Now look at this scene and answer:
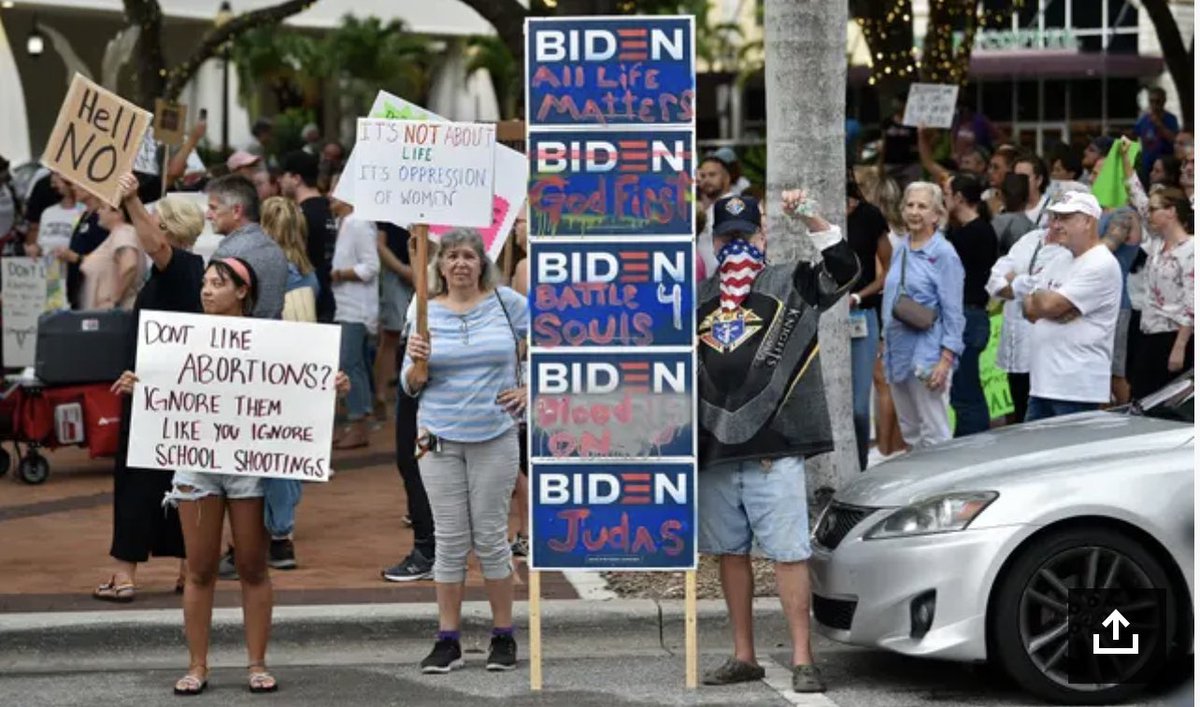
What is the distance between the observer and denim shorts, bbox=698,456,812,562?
8508 mm

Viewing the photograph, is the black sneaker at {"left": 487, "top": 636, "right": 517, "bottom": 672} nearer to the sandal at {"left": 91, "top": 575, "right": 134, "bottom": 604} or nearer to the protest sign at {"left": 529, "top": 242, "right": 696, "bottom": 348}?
the protest sign at {"left": 529, "top": 242, "right": 696, "bottom": 348}

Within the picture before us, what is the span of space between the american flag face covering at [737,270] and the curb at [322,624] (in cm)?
167

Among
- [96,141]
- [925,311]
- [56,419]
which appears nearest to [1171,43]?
[925,311]

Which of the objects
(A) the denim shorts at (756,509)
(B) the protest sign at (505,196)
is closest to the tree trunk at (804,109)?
(B) the protest sign at (505,196)

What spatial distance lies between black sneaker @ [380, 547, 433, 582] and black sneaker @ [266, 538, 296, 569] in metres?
0.58

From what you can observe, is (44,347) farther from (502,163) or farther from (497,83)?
(497,83)

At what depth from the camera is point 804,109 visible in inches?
420

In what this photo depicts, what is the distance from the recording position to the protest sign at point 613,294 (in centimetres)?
861

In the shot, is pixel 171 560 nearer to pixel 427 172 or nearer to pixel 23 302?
pixel 427 172

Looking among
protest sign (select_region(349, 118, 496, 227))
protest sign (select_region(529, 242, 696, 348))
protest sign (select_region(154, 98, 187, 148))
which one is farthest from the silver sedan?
protest sign (select_region(154, 98, 187, 148))

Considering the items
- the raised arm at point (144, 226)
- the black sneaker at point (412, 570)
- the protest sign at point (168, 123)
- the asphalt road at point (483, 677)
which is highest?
the protest sign at point (168, 123)

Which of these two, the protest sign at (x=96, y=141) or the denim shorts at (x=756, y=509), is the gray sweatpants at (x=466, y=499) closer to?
the denim shorts at (x=756, y=509)

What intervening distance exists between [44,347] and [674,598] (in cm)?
559

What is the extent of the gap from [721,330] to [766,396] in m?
0.32
